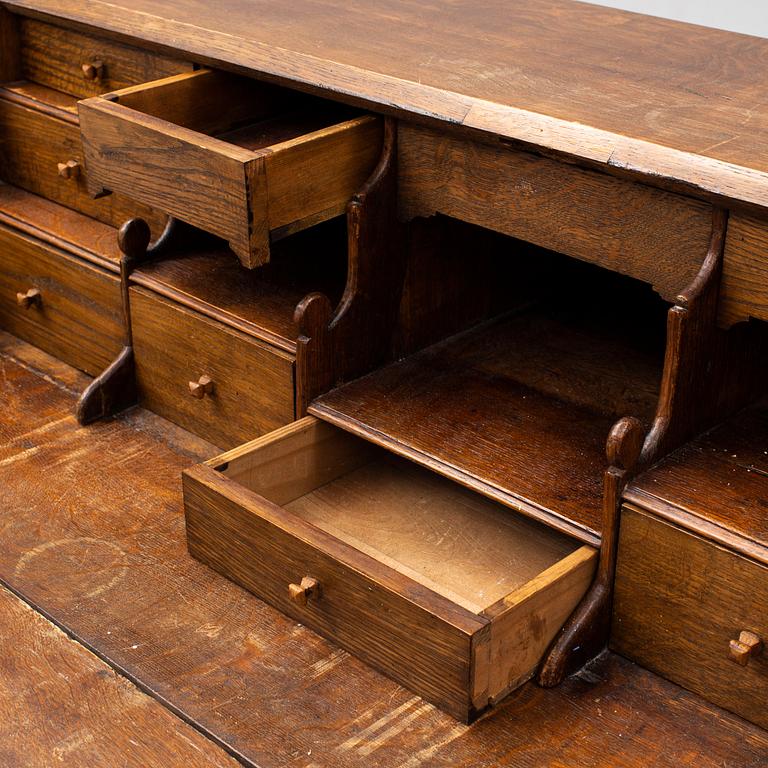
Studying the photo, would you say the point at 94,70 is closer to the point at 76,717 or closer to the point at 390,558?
the point at 390,558

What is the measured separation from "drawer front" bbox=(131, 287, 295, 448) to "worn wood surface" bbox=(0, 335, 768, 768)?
14 centimetres

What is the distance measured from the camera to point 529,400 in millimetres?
1970

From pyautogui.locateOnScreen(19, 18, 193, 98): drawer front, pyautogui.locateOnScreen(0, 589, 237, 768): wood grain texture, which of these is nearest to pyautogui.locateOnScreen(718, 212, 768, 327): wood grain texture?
pyautogui.locateOnScreen(0, 589, 237, 768): wood grain texture

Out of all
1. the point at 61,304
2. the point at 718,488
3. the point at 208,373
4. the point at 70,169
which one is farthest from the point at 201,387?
the point at 718,488

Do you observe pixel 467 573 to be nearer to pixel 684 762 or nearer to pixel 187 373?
pixel 684 762

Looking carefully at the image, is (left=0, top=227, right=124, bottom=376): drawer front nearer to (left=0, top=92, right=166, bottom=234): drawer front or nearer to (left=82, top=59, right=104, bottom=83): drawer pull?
(left=0, top=92, right=166, bottom=234): drawer front

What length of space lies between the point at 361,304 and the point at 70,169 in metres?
0.74

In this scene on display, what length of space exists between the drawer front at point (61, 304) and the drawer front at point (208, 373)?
4.1 inches

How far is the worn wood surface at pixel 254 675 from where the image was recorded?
156 centimetres

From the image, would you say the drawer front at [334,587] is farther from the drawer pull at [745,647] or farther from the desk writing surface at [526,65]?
the desk writing surface at [526,65]

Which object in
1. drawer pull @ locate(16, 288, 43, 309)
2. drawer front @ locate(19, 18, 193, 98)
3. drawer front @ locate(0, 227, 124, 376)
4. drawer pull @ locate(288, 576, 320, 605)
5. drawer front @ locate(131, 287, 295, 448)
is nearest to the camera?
drawer pull @ locate(288, 576, 320, 605)

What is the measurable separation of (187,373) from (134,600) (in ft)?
1.53

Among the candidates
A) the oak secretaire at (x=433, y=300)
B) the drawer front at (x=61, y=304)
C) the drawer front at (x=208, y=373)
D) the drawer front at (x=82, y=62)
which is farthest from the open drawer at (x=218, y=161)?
the drawer front at (x=61, y=304)

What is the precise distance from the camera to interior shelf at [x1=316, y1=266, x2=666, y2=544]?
1.78 metres
